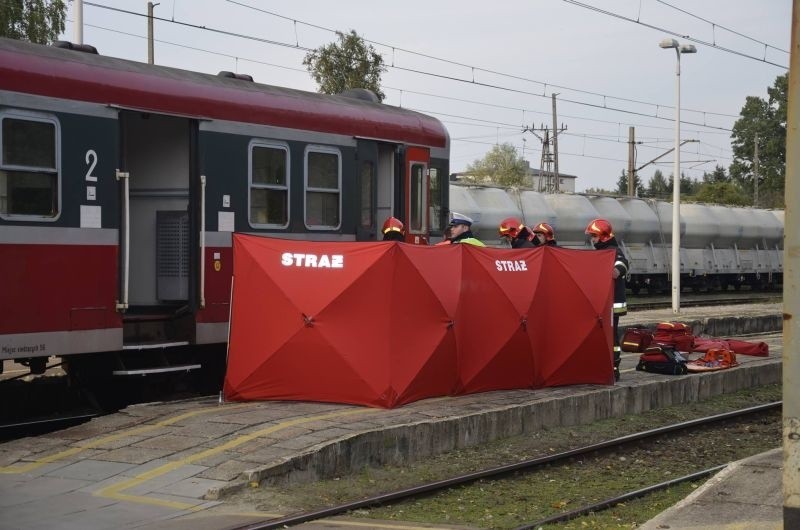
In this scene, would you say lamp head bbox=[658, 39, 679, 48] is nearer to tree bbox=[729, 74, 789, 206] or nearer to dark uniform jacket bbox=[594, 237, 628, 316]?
dark uniform jacket bbox=[594, 237, 628, 316]

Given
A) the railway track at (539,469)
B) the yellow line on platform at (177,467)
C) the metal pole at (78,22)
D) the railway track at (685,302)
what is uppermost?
the metal pole at (78,22)

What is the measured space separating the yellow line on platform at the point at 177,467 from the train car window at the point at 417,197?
5397 mm

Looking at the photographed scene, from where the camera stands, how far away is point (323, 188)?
1420cm

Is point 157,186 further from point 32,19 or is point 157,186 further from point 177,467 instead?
point 32,19

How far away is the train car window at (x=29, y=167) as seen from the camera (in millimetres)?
10625

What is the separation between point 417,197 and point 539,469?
6159 millimetres

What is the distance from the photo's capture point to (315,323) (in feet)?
37.4

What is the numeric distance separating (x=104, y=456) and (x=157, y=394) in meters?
3.92

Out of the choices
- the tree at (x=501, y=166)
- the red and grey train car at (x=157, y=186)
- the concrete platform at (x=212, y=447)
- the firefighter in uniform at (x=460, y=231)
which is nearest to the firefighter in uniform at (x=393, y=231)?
the firefighter in uniform at (x=460, y=231)

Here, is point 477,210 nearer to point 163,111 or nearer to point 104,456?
point 163,111

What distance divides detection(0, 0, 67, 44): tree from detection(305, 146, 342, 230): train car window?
22641 mm

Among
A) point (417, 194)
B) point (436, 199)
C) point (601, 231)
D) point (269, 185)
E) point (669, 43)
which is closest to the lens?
point (269, 185)

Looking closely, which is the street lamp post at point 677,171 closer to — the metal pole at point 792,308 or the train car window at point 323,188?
the train car window at point 323,188

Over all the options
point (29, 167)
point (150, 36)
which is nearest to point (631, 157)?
point (150, 36)
